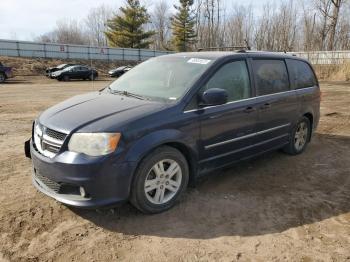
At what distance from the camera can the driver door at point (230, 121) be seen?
14.2 feet

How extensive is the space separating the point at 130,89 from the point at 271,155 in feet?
9.31

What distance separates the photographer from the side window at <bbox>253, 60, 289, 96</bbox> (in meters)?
5.11

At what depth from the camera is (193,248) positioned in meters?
3.35

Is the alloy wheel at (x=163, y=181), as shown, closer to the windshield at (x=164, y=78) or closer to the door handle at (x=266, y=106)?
the windshield at (x=164, y=78)

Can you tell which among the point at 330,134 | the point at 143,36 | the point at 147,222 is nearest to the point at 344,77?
the point at 330,134

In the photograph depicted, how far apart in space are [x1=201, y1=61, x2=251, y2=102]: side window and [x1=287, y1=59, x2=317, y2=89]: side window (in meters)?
1.38

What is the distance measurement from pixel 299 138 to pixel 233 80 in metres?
2.22

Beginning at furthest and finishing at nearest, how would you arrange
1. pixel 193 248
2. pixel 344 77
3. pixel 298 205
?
pixel 344 77
pixel 298 205
pixel 193 248

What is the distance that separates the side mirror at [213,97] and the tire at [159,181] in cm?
67

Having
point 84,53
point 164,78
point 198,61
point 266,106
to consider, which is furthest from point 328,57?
point 164,78

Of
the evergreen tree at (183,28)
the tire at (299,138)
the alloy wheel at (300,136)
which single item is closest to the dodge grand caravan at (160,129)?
the tire at (299,138)

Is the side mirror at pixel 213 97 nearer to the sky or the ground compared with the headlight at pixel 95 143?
nearer to the sky

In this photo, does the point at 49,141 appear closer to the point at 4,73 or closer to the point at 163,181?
the point at 163,181

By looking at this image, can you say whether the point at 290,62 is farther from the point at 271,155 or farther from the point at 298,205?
the point at 298,205
